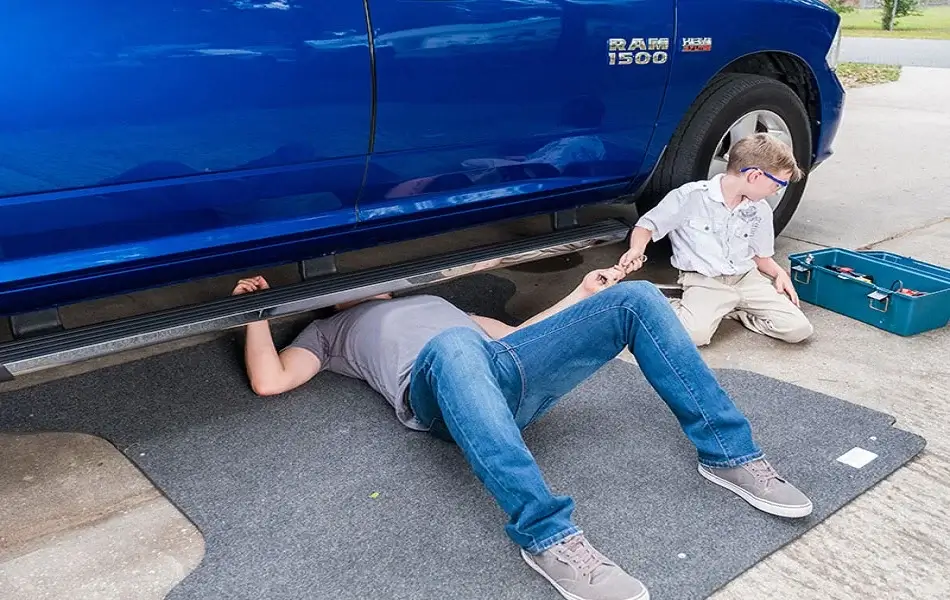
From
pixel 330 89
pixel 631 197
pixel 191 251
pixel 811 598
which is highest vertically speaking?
pixel 330 89

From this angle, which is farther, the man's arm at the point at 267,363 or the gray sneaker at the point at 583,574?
the man's arm at the point at 267,363

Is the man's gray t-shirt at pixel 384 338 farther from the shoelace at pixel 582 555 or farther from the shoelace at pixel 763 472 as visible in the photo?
the shoelace at pixel 763 472

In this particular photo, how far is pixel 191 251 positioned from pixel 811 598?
1.81m

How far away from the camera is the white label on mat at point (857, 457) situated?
2.32 m

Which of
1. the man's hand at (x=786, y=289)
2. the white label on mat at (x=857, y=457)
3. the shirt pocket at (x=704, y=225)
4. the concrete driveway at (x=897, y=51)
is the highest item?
the shirt pocket at (x=704, y=225)

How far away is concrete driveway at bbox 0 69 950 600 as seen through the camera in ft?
6.28

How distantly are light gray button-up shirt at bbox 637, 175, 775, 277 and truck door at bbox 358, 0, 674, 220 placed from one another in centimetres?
25

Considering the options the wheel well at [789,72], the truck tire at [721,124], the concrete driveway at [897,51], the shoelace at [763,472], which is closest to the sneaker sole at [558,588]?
the shoelace at [763,472]

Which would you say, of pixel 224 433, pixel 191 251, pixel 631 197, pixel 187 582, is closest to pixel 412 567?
pixel 187 582

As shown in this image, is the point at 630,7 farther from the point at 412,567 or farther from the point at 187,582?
the point at 187,582

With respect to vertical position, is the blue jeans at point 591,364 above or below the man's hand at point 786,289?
above

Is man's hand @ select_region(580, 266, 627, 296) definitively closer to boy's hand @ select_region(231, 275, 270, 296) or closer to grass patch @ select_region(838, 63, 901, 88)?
boy's hand @ select_region(231, 275, 270, 296)

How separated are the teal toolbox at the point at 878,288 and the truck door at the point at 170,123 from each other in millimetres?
1973

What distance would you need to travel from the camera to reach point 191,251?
235 cm
